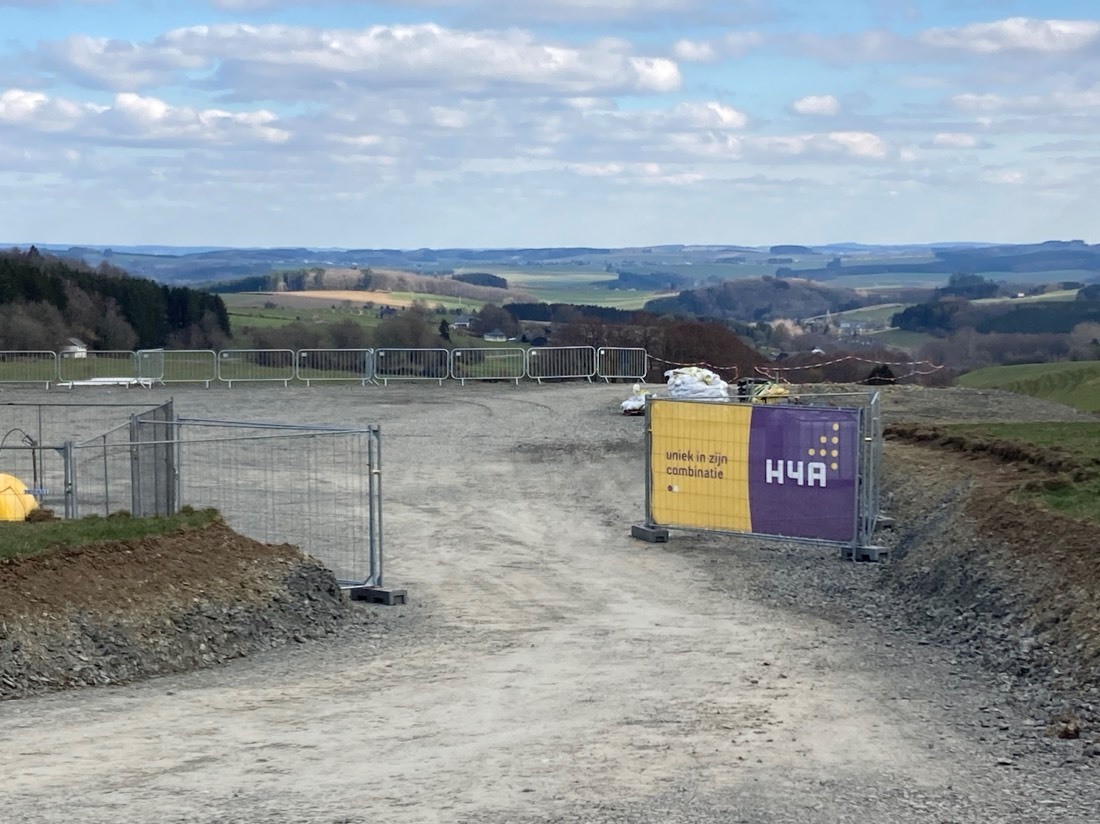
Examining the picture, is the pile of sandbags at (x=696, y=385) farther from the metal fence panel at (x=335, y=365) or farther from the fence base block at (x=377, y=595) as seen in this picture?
the fence base block at (x=377, y=595)

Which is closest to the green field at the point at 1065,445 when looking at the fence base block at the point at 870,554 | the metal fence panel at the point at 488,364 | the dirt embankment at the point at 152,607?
the fence base block at the point at 870,554

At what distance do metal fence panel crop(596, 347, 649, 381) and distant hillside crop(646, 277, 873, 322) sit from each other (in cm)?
11137

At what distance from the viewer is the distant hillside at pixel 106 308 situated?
76.6m

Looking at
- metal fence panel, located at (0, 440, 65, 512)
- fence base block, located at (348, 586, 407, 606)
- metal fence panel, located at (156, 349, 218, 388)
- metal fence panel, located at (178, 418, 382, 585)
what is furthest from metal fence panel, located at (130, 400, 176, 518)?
metal fence panel, located at (156, 349, 218, 388)

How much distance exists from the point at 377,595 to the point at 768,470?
5.55m

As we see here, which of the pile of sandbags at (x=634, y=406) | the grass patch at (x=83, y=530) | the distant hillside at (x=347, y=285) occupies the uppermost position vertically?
the distant hillside at (x=347, y=285)

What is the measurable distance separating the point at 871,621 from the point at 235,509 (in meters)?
8.55

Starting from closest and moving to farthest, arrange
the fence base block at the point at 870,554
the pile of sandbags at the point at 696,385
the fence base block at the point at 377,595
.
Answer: the fence base block at the point at 377,595, the fence base block at the point at 870,554, the pile of sandbags at the point at 696,385

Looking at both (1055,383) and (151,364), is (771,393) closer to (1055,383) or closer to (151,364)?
(151,364)

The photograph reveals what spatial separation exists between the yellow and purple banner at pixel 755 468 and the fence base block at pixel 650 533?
131 mm

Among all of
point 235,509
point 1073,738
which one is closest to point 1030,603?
point 1073,738

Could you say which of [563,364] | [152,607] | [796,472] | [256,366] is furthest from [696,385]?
[152,607]

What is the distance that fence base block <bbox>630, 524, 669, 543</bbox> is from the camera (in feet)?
63.4

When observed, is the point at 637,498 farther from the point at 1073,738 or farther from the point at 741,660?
the point at 1073,738
